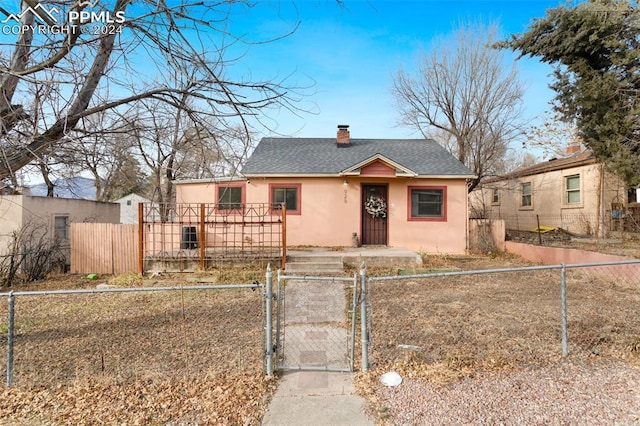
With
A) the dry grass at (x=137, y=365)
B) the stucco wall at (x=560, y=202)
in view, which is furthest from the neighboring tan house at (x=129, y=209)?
the stucco wall at (x=560, y=202)

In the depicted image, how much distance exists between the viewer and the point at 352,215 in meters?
12.3

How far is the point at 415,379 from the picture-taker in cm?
355

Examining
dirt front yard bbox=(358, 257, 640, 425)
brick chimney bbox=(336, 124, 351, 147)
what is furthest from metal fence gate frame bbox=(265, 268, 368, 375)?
brick chimney bbox=(336, 124, 351, 147)

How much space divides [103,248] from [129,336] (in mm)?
6444

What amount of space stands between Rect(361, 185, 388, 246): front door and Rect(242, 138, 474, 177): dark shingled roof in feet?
3.71

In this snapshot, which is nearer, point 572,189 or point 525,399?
point 525,399

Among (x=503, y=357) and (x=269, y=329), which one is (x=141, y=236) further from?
(x=503, y=357)

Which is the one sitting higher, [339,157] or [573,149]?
[573,149]

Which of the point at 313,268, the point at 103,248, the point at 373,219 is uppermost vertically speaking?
the point at 373,219

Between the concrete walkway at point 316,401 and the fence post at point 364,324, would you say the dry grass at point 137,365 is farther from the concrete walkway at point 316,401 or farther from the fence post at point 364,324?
the fence post at point 364,324

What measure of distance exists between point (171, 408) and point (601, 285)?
884 cm

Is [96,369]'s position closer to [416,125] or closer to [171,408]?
[171,408]

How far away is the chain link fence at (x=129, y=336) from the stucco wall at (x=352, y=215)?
536 cm

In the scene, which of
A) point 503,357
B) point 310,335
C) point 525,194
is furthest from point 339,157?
point 525,194
